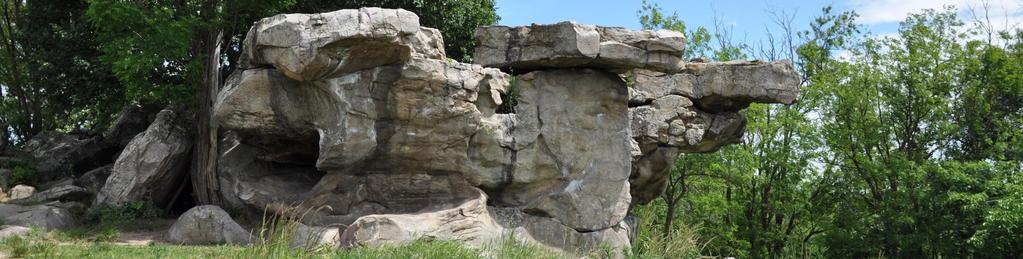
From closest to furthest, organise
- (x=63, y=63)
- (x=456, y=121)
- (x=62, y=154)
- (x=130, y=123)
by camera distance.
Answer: (x=456, y=121) → (x=62, y=154) → (x=130, y=123) → (x=63, y=63)

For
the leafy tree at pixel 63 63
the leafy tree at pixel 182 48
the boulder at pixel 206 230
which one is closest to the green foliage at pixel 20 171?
the leafy tree at pixel 63 63

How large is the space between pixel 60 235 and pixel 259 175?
133 inches

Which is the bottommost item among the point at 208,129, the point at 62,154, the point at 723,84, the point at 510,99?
the point at 62,154

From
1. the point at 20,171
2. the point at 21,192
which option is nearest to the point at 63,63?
the point at 20,171

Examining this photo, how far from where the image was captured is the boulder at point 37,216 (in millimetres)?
15492

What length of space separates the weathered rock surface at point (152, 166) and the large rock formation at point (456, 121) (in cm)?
158

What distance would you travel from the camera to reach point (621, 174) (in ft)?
52.6

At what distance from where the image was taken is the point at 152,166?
1775 cm

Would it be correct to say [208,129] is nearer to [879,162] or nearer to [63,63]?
[63,63]

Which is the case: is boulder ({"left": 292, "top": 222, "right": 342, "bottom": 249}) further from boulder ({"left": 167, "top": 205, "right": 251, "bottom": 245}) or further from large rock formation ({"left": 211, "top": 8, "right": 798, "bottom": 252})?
boulder ({"left": 167, "top": 205, "right": 251, "bottom": 245})

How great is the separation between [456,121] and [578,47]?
222 cm

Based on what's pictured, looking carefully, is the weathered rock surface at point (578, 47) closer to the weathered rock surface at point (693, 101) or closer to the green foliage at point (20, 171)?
the weathered rock surface at point (693, 101)

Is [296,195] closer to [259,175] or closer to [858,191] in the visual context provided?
[259,175]

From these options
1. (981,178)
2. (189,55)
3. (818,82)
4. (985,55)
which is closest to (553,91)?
(189,55)
